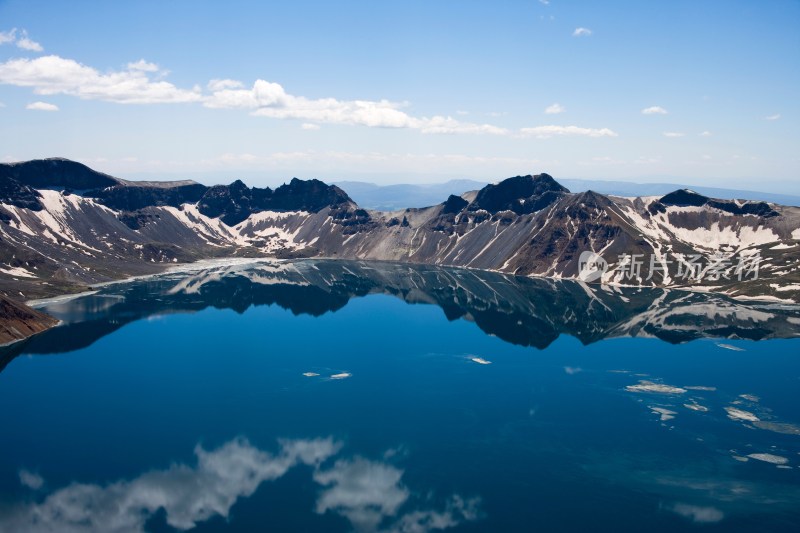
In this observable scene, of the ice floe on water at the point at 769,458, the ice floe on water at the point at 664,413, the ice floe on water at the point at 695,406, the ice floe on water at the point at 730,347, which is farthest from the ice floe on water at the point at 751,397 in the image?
the ice floe on water at the point at 730,347

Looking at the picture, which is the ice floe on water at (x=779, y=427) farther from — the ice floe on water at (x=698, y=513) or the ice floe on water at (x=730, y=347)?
the ice floe on water at (x=730, y=347)

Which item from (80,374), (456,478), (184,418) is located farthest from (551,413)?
(80,374)

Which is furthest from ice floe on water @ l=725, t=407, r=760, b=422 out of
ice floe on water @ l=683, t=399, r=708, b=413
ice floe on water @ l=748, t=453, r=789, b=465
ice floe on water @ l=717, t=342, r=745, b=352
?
ice floe on water @ l=717, t=342, r=745, b=352

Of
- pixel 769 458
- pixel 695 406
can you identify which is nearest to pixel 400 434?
pixel 769 458

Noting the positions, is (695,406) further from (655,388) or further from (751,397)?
(751,397)

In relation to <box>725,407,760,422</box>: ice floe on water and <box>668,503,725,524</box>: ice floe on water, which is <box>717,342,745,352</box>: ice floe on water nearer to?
<box>725,407,760,422</box>: ice floe on water
